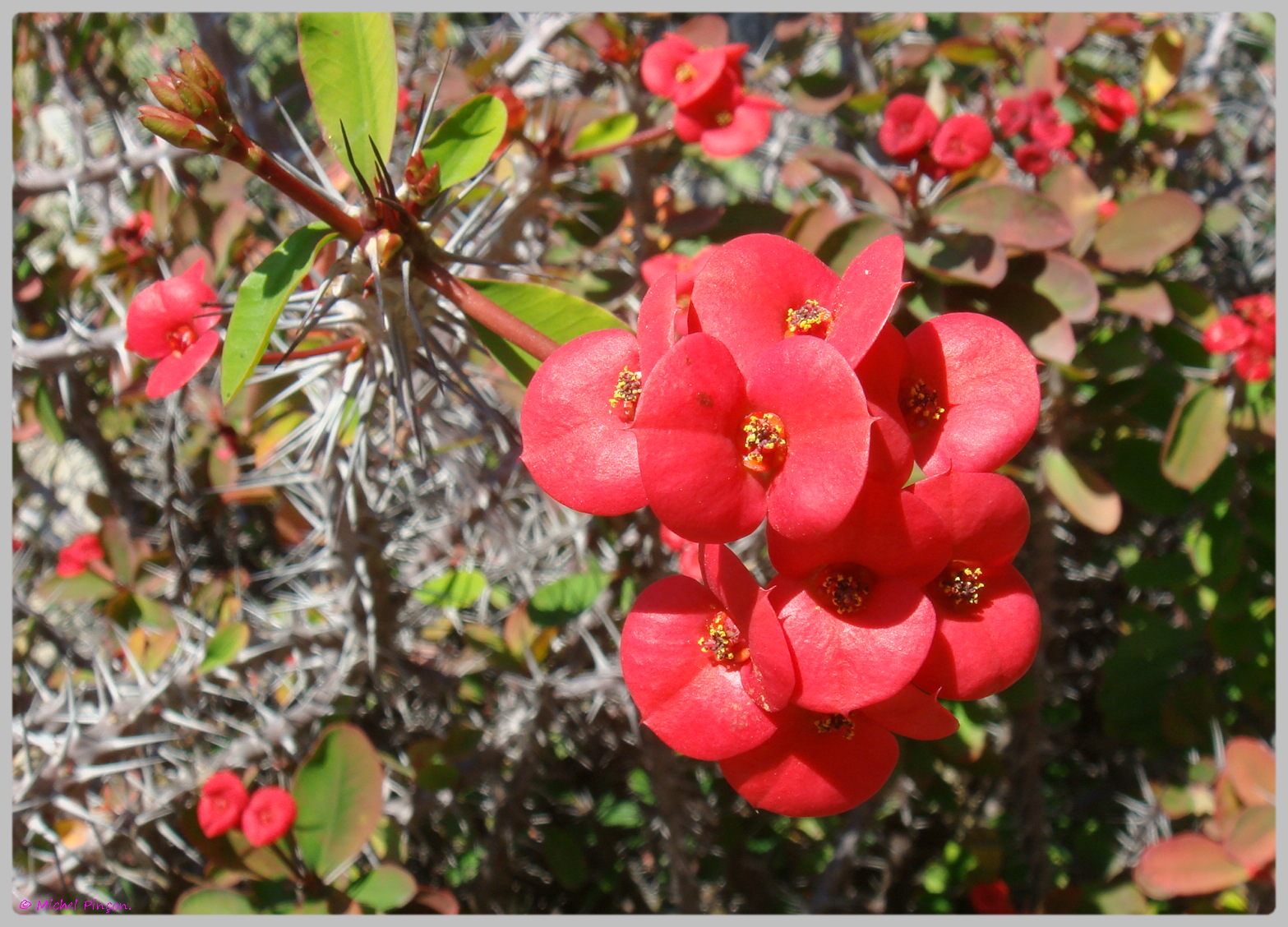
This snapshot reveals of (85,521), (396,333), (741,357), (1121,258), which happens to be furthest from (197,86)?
(85,521)

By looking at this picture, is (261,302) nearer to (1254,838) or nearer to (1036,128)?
(1036,128)

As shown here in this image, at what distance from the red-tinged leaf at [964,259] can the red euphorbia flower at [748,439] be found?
0.59 metres

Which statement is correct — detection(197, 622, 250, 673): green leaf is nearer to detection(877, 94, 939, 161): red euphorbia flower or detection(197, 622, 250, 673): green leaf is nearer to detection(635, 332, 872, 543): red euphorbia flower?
detection(635, 332, 872, 543): red euphorbia flower

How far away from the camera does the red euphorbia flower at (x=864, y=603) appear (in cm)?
49

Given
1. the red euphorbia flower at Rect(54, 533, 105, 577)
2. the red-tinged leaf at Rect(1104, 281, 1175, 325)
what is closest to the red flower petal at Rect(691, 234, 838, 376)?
the red-tinged leaf at Rect(1104, 281, 1175, 325)

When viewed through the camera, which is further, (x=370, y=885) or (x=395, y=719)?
(x=395, y=719)

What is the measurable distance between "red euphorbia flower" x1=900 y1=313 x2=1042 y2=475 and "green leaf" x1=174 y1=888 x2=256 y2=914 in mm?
1023

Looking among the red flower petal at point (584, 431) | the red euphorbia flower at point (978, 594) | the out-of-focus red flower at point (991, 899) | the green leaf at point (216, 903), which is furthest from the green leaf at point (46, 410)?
the out-of-focus red flower at point (991, 899)

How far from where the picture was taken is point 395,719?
1.47 metres

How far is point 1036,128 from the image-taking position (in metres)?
1.26

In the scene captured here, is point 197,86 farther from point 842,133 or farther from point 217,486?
point 842,133

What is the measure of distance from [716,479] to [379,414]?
0.77 m

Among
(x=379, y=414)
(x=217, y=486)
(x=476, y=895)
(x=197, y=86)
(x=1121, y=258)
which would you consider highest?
(x=197, y=86)

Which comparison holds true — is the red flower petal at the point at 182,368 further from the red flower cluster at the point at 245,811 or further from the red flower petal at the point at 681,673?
the red flower cluster at the point at 245,811
